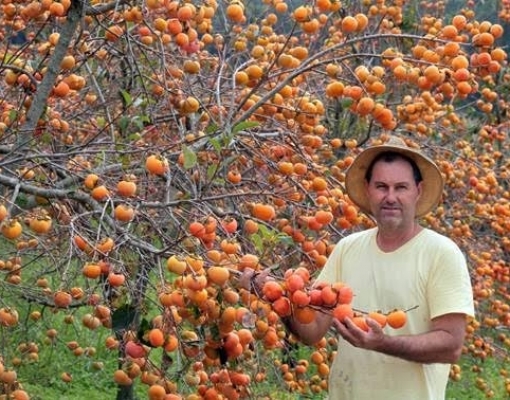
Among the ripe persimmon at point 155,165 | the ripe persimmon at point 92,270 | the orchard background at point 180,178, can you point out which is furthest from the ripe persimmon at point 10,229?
the ripe persimmon at point 155,165

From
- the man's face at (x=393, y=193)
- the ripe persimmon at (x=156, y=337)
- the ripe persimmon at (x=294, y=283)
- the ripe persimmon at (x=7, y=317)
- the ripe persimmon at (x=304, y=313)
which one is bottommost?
the ripe persimmon at (x=7, y=317)

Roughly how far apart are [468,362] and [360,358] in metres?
4.82

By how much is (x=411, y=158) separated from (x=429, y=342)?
55cm

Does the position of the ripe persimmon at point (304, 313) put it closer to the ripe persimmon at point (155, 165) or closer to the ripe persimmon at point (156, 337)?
the ripe persimmon at point (156, 337)

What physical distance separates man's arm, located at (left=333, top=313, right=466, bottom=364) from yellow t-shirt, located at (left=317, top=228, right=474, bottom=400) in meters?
0.03

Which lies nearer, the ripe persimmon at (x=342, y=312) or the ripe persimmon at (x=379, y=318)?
the ripe persimmon at (x=342, y=312)

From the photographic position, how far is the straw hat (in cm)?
243

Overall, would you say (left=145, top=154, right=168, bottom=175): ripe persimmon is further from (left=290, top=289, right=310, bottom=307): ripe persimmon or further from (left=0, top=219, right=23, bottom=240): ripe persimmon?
(left=290, top=289, right=310, bottom=307): ripe persimmon

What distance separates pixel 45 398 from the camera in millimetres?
5426

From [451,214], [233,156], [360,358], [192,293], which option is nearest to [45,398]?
[451,214]

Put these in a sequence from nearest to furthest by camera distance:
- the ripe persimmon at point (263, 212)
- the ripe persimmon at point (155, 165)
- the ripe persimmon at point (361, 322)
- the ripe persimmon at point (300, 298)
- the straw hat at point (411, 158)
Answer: the ripe persimmon at point (300, 298) < the ripe persimmon at point (361, 322) < the ripe persimmon at point (155, 165) < the straw hat at point (411, 158) < the ripe persimmon at point (263, 212)

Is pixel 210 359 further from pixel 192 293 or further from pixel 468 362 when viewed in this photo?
pixel 468 362

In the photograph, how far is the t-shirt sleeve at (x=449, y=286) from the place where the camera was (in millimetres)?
2184

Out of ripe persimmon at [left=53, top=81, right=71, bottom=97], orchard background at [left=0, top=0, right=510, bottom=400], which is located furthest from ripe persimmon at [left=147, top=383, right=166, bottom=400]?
ripe persimmon at [left=53, top=81, right=71, bottom=97]
